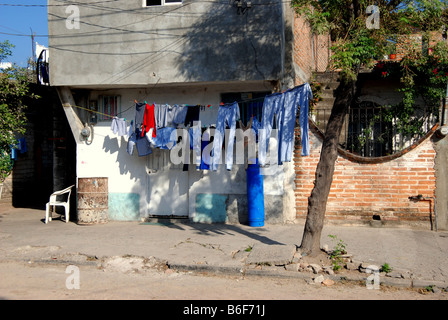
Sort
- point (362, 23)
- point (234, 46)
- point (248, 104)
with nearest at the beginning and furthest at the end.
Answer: point (362, 23)
point (234, 46)
point (248, 104)

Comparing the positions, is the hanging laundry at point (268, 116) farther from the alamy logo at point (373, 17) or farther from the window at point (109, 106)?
the window at point (109, 106)

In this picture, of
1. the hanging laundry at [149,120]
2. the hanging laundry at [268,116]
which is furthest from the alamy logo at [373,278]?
the hanging laundry at [149,120]

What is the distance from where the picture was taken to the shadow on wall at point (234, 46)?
9.81 meters

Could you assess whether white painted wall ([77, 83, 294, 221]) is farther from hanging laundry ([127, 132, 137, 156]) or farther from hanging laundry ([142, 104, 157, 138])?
hanging laundry ([142, 104, 157, 138])

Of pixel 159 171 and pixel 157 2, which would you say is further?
pixel 159 171

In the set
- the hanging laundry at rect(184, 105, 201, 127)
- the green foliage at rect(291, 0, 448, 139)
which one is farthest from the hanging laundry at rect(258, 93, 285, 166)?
the hanging laundry at rect(184, 105, 201, 127)

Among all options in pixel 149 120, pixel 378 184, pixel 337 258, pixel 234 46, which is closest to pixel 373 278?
pixel 337 258

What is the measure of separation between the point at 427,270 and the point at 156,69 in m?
7.43

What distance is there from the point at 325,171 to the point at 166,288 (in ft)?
10.5

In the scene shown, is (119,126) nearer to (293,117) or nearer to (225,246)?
(225,246)

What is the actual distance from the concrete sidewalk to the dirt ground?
25 cm

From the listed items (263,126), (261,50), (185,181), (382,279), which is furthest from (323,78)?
(382,279)

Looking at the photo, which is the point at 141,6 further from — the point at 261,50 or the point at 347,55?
the point at 347,55

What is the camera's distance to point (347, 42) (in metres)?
7.15
